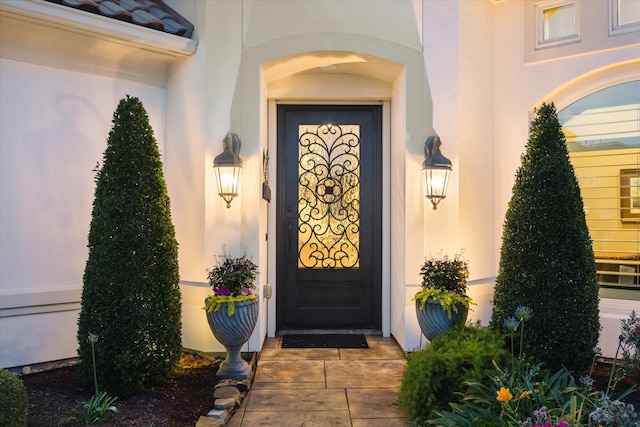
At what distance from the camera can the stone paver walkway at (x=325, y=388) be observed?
3.50m

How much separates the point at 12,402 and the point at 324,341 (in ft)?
10.6

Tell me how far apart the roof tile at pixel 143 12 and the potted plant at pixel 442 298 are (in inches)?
135

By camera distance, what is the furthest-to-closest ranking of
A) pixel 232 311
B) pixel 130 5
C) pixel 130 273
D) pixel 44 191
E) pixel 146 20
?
pixel 130 5, pixel 146 20, pixel 44 191, pixel 232 311, pixel 130 273

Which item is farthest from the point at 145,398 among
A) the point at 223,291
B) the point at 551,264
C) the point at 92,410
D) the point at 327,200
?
the point at 551,264

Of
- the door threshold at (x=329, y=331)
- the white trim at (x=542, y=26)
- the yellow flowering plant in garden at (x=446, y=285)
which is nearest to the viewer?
the yellow flowering plant in garden at (x=446, y=285)

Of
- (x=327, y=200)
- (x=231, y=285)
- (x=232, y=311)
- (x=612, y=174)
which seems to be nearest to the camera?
(x=232, y=311)

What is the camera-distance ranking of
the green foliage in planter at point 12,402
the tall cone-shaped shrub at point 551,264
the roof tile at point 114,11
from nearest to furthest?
the green foliage in planter at point 12,402 < the tall cone-shaped shrub at point 551,264 < the roof tile at point 114,11

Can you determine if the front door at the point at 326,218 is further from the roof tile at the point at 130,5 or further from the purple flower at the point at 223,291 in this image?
the roof tile at the point at 130,5

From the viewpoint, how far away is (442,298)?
426 centimetres

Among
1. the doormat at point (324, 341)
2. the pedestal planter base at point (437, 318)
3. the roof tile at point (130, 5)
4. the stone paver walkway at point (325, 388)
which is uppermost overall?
the roof tile at point (130, 5)

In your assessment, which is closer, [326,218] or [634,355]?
[634,355]

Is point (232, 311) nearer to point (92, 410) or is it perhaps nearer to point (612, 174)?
point (92, 410)

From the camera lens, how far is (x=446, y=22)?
5027 millimetres

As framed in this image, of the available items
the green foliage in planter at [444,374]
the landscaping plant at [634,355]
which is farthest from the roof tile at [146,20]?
the landscaping plant at [634,355]
